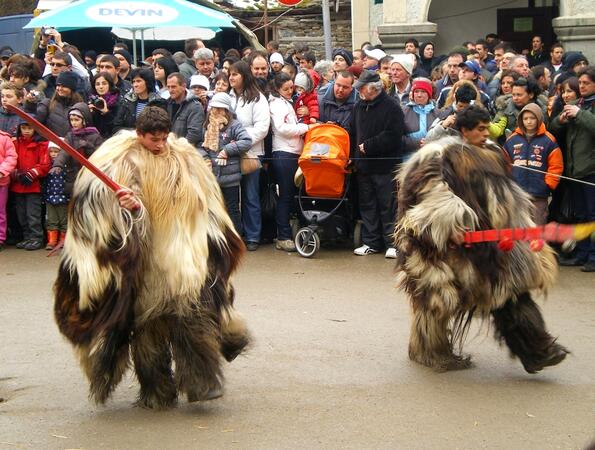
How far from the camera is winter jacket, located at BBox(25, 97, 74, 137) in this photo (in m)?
11.4

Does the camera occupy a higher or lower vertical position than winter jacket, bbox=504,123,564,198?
higher

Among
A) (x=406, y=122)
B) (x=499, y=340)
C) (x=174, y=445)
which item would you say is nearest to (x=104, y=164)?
(x=174, y=445)

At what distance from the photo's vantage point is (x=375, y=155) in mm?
10703

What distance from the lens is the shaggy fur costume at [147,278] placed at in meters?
5.95

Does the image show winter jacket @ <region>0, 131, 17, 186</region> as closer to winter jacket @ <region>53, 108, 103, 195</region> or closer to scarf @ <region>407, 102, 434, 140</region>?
winter jacket @ <region>53, 108, 103, 195</region>

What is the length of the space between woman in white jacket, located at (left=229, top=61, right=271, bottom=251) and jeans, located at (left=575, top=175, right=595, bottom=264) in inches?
130

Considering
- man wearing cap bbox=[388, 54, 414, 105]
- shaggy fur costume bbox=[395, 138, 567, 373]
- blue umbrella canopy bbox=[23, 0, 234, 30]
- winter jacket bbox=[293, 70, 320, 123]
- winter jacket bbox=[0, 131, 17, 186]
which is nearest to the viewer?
shaggy fur costume bbox=[395, 138, 567, 373]

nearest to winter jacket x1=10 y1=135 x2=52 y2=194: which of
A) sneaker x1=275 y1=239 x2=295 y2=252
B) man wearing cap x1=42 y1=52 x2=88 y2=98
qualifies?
man wearing cap x1=42 y1=52 x2=88 y2=98

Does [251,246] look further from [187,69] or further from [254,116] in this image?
[187,69]

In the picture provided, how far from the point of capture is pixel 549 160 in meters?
10.1

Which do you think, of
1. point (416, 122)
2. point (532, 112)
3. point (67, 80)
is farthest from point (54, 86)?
point (532, 112)

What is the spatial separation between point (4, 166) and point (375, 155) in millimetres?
3975

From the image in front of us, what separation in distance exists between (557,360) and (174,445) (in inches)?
102

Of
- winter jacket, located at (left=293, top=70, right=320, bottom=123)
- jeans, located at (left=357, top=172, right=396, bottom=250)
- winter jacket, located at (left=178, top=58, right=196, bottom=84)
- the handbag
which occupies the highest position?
winter jacket, located at (left=178, top=58, right=196, bottom=84)
